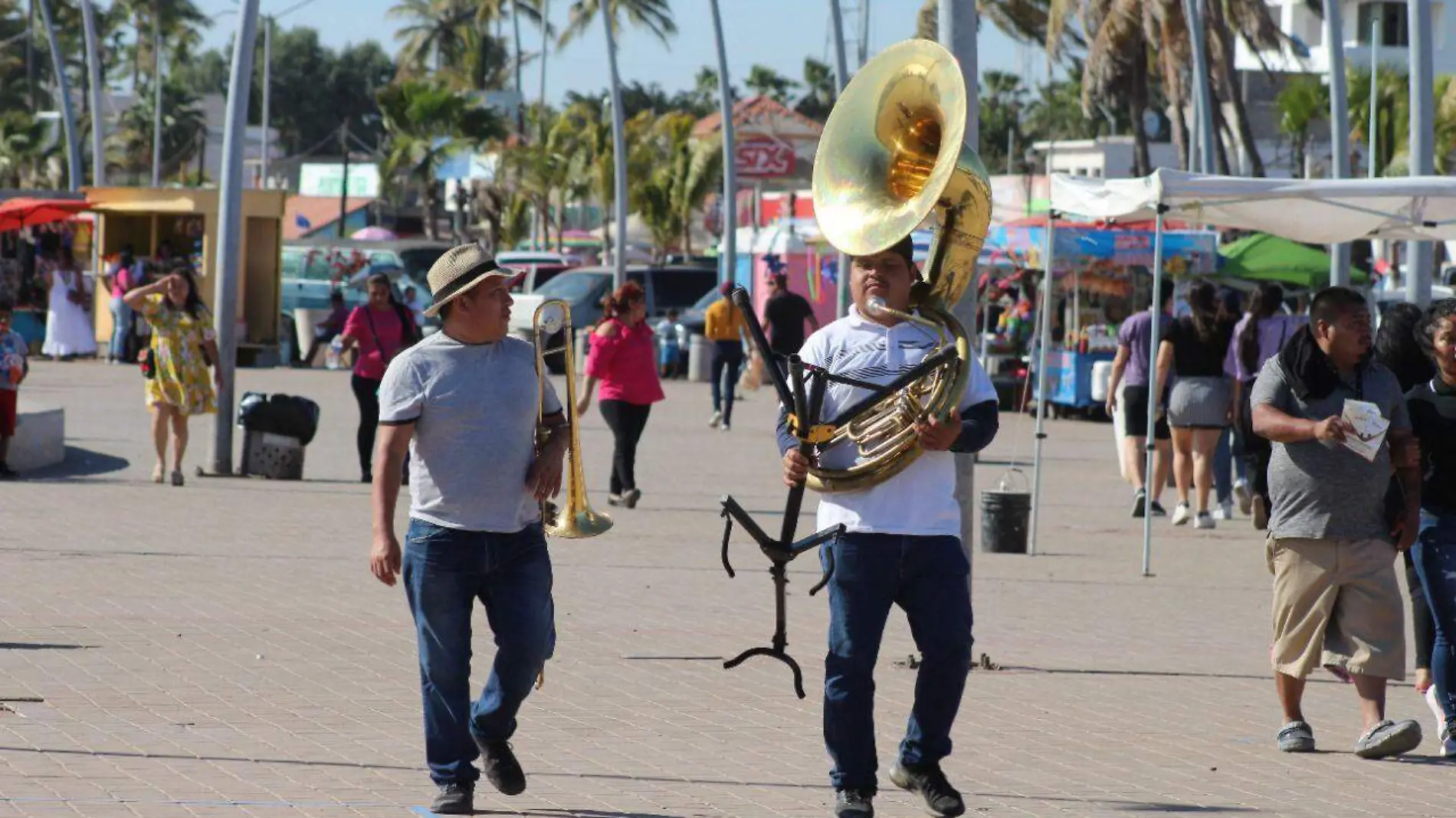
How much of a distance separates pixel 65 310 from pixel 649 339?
1850 centimetres

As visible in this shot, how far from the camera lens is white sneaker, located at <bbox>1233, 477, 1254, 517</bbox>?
15562 mm

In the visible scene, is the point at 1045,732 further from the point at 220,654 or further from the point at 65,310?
the point at 65,310

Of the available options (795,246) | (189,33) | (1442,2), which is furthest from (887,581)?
(189,33)

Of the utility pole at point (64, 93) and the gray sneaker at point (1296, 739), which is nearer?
the gray sneaker at point (1296, 739)

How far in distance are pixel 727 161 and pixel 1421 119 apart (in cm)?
1685

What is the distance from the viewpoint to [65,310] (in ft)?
101

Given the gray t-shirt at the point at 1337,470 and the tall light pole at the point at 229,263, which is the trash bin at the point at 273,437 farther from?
the gray t-shirt at the point at 1337,470

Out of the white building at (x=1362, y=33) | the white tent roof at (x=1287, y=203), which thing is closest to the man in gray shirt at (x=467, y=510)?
the white tent roof at (x=1287, y=203)

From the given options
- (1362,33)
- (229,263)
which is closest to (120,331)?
(229,263)

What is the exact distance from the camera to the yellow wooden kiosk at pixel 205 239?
30.2 meters

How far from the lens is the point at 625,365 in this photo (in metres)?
14.6

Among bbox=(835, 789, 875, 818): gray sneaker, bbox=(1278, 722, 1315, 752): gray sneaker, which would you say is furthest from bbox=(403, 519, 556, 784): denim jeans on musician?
bbox=(1278, 722, 1315, 752): gray sneaker

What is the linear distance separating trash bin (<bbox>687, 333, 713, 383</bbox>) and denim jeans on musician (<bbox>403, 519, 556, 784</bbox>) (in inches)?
998

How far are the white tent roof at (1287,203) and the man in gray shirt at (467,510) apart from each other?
6.10 m
